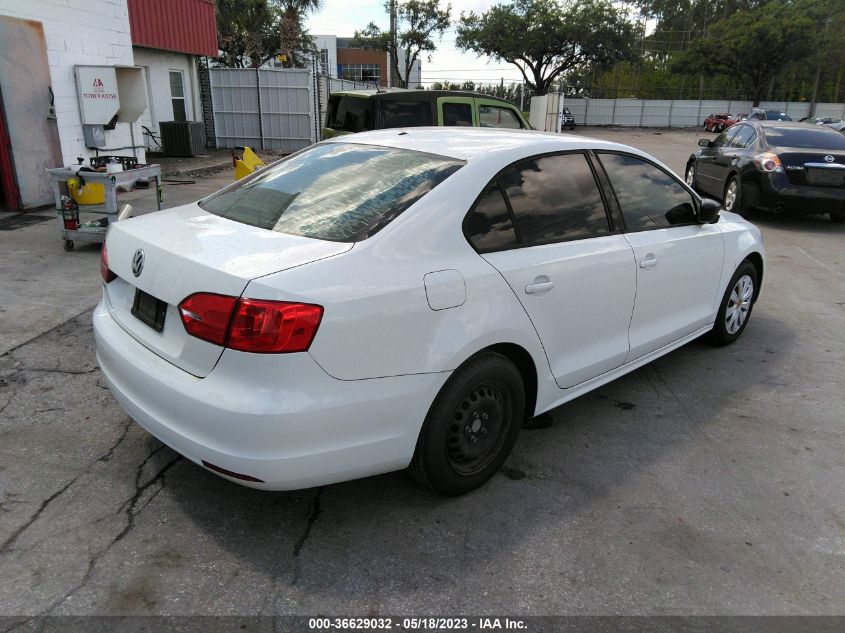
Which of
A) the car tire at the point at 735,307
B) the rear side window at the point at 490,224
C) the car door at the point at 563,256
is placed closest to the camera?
the rear side window at the point at 490,224

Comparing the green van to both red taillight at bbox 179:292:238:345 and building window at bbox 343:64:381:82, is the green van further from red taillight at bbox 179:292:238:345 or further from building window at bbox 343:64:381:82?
building window at bbox 343:64:381:82

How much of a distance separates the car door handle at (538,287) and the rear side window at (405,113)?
6191mm

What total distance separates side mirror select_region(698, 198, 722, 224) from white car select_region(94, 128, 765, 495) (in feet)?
1.43

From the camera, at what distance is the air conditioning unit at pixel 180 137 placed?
16.8m

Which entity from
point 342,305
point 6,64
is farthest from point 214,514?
point 6,64

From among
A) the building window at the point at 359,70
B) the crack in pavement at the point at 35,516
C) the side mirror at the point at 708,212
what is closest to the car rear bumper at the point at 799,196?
the side mirror at the point at 708,212

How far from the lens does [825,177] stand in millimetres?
9312

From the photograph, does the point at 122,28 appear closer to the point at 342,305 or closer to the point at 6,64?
the point at 6,64

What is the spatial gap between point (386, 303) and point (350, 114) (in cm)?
755

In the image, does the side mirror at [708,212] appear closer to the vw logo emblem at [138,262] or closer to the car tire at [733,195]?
the vw logo emblem at [138,262]

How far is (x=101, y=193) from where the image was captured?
303 inches

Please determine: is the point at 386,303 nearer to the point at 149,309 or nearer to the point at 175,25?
the point at 149,309

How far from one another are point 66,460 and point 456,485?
195 cm

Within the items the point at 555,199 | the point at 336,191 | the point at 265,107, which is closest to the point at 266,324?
the point at 336,191
